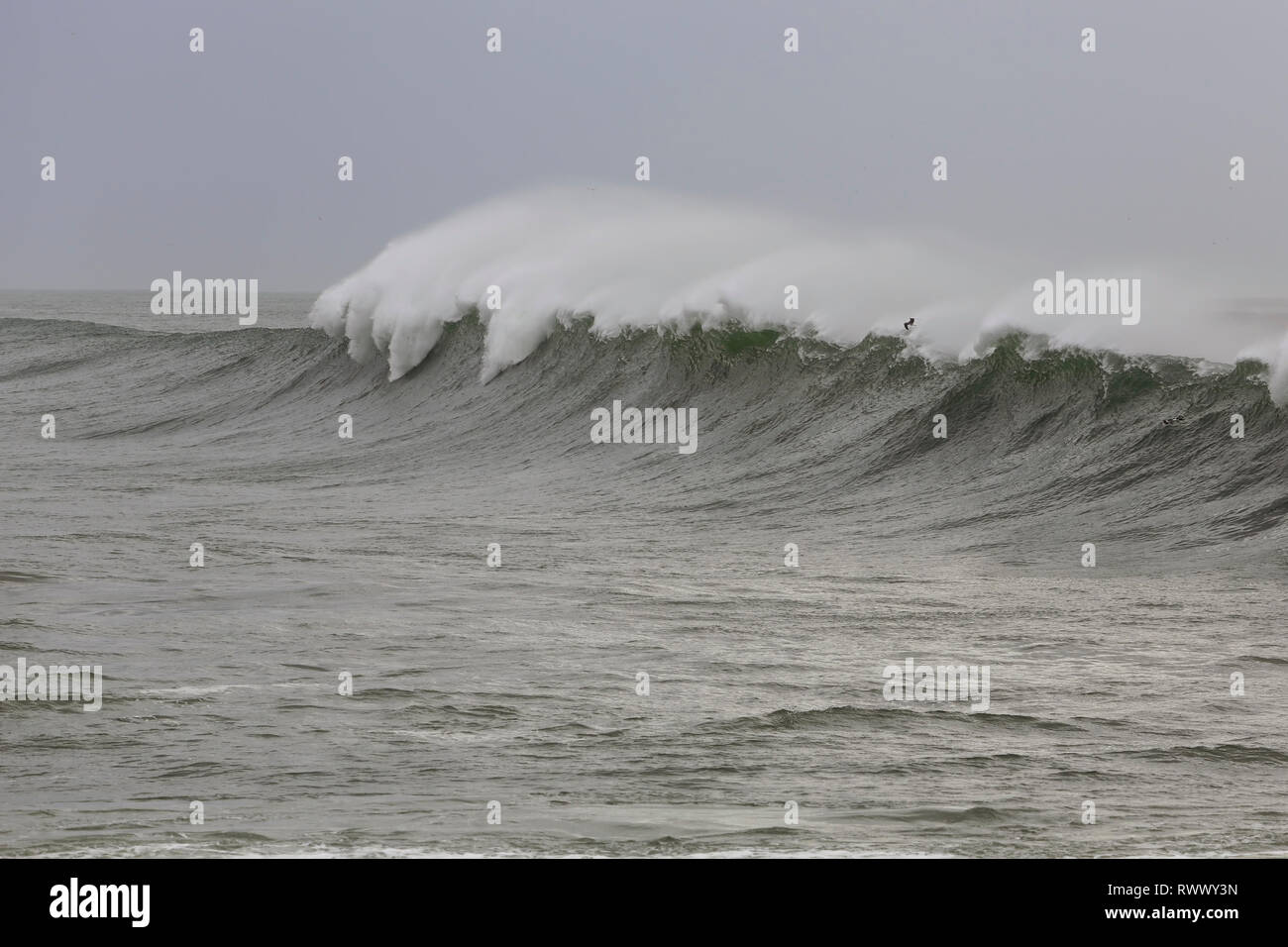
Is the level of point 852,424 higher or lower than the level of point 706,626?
higher

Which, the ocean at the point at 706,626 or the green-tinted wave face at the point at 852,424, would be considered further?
the green-tinted wave face at the point at 852,424

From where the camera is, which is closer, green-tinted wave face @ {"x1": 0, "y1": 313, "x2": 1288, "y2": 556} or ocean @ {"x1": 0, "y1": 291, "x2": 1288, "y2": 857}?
ocean @ {"x1": 0, "y1": 291, "x2": 1288, "y2": 857}

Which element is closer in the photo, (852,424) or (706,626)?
(706,626)
